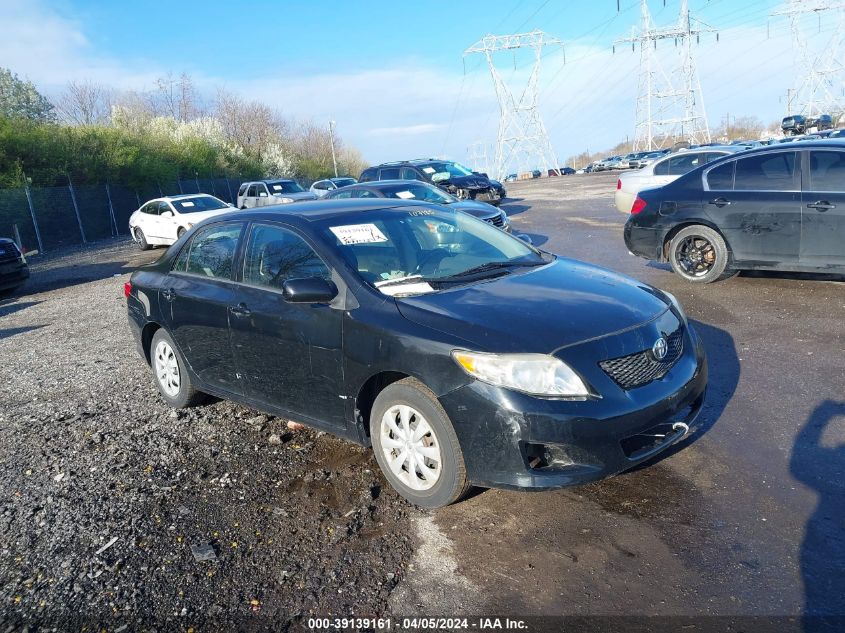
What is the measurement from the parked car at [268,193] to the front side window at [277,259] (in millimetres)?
18963

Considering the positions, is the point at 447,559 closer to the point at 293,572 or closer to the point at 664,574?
the point at 293,572

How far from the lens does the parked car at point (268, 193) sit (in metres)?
23.7

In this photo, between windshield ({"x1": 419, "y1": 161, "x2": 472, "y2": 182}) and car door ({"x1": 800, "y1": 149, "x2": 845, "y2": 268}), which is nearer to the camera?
car door ({"x1": 800, "y1": 149, "x2": 845, "y2": 268})

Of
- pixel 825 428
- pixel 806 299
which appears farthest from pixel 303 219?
pixel 806 299

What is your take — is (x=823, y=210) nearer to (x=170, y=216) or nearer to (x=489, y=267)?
(x=489, y=267)

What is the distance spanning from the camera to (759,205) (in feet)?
25.3

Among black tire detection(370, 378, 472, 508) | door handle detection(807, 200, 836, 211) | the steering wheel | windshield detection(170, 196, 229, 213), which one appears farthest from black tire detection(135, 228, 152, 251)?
black tire detection(370, 378, 472, 508)

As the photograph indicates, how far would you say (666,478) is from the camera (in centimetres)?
380

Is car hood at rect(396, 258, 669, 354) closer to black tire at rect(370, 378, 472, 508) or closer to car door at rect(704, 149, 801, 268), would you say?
black tire at rect(370, 378, 472, 508)

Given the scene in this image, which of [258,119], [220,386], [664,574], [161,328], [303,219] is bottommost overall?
[664,574]

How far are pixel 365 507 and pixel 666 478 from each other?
1761 mm

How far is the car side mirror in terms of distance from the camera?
3912 millimetres

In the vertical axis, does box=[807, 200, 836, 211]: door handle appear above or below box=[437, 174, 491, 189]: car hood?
below

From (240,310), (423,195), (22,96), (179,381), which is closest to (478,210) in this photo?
(423,195)
